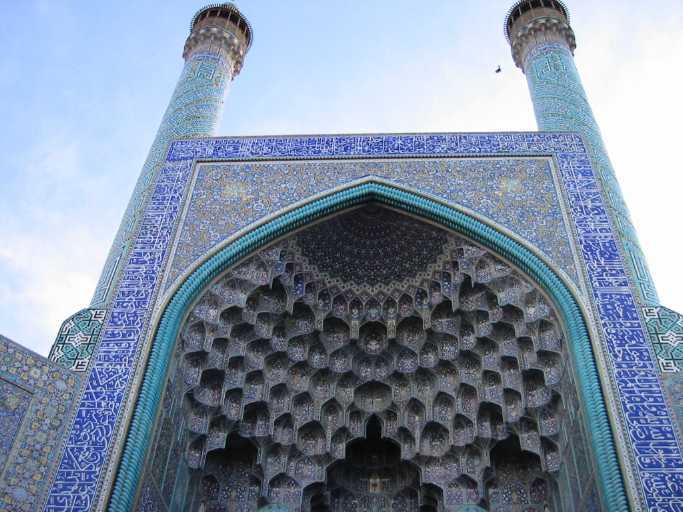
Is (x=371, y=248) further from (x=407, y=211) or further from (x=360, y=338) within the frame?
(x=360, y=338)

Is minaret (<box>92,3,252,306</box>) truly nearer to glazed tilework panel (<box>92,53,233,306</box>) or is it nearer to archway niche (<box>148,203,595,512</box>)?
glazed tilework panel (<box>92,53,233,306</box>)

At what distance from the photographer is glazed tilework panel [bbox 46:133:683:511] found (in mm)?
4445

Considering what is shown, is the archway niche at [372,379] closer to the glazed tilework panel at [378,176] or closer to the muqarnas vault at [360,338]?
the muqarnas vault at [360,338]

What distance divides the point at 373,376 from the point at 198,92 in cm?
325

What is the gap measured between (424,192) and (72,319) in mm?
2703

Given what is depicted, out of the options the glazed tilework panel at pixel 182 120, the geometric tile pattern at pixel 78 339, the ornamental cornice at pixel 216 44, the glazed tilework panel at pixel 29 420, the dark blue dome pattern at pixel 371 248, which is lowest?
the glazed tilework panel at pixel 29 420

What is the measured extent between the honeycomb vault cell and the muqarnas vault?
16 millimetres

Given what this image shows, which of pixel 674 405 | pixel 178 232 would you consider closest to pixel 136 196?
pixel 178 232

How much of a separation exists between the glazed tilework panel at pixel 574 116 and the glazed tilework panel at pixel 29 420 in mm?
3724

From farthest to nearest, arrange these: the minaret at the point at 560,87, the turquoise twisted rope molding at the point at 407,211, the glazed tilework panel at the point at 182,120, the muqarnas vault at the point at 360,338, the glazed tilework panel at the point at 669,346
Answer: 1. the glazed tilework panel at the point at 182,120
2. the minaret at the point at 560,87
3. the muqarnas vault at the point at 360,338
4. the glazed tilework panel at the point at 669,346
5. the turquoise twisted rope molding at the point at 407,211

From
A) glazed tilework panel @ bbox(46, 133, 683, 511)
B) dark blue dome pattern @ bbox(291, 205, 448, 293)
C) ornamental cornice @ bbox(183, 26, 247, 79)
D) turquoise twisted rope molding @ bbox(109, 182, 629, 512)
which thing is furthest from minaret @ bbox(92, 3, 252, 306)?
dark blue dome pattern @ bbox(291, 205, 448, 293)

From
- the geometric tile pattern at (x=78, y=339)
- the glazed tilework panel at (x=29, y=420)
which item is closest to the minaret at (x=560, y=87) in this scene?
the geometric tile pattern at (x=78, y=339)

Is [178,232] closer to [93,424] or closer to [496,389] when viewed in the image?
[93,424]

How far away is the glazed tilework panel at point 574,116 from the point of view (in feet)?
18.4
